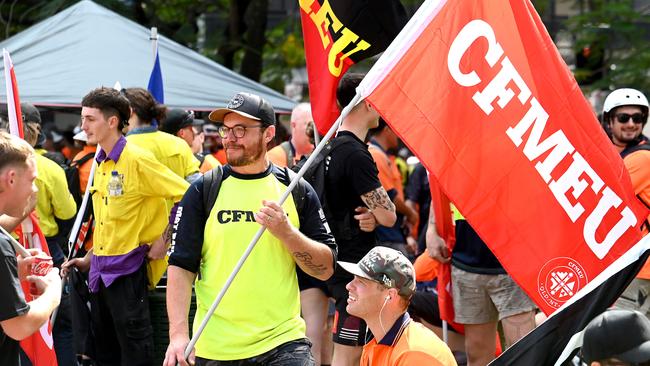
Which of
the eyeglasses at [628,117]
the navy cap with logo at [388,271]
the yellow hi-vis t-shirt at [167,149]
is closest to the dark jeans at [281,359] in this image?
the navy cap with logo at [388,271]

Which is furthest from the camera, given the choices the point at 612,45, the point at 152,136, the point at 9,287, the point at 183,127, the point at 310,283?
the point at 612,45

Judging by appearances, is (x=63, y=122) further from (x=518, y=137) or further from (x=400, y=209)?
(x=518, y=137)

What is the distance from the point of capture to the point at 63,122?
29.2 meters

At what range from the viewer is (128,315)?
26.6 ft

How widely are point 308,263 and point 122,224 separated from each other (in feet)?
8.10

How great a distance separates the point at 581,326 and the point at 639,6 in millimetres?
14525

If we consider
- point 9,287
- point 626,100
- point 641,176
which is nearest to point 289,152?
point 626,100

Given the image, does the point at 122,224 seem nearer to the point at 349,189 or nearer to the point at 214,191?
the point at 349,189

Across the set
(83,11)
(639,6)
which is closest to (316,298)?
(83,11)

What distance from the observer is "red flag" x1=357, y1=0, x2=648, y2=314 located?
19.2 ft

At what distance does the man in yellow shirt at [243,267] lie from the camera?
589 centimetres

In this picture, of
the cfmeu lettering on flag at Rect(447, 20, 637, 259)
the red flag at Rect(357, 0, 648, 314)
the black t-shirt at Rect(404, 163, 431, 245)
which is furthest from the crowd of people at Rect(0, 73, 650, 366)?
the black t-shirt at Rect(404, 163, 431, 245)

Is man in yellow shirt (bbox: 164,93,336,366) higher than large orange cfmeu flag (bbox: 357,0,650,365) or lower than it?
lower

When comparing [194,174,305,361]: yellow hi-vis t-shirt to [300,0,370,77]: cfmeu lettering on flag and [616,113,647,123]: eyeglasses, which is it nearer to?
[300,0,370,77]: cfmeu lettering on flag
